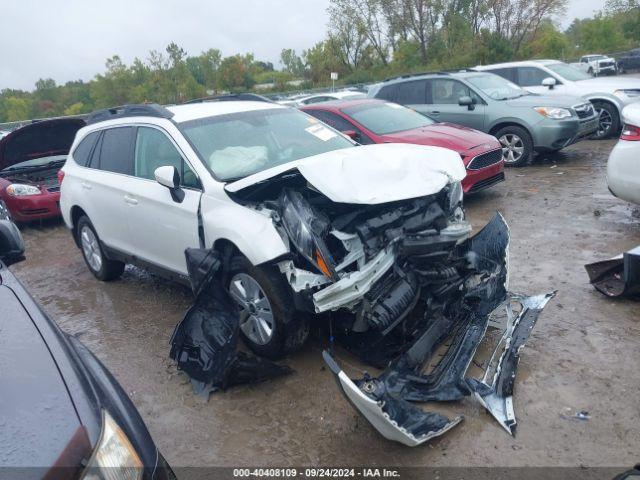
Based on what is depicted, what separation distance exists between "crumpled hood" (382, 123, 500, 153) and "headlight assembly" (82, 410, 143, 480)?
6.19 metres

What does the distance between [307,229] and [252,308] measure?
846 millimetres

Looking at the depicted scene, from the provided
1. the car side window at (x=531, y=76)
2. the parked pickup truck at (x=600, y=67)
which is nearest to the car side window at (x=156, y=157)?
the car side window at (x=531, y=76)

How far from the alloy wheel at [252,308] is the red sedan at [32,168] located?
6.22 meters

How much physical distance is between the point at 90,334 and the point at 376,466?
127 inches

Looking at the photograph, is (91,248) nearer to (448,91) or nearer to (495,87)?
(448,91)

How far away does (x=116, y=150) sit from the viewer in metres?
5.41

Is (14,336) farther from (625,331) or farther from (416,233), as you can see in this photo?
(625,331)

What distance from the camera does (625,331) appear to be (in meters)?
3.89

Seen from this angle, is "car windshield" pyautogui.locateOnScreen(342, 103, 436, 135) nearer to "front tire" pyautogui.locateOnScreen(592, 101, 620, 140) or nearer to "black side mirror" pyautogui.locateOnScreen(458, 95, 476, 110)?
"black side mirror" pyautogui.locateOnScreen(458, 95, 476, 110)

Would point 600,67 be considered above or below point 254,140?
below

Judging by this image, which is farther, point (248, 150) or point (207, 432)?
point (248, 150)

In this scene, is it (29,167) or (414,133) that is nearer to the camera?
(414,133)

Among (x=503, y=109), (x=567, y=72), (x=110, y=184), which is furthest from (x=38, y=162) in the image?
(x=567, y=72)

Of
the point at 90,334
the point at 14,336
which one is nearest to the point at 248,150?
the point at 90,334
